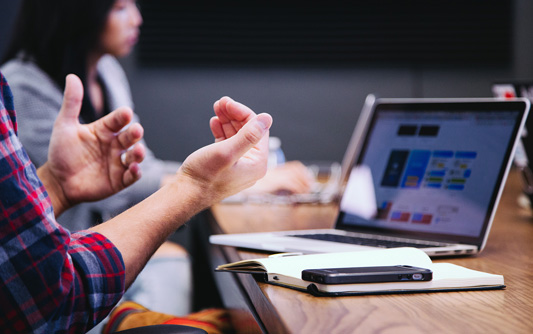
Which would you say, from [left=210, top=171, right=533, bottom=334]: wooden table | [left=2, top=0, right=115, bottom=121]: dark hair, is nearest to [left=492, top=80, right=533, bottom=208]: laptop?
[left=210, top=171, right=533, bottom=334]: wooden table

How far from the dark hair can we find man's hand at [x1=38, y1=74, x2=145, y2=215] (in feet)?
2.70

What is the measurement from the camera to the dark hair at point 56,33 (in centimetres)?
212

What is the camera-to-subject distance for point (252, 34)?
383cm

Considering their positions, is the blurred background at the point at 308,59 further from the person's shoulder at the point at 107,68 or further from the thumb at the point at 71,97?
the thumb at the point at 71,97

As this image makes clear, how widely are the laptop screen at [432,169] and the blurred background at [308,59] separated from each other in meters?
2.45

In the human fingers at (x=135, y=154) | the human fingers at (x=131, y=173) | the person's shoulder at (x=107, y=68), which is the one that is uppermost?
the person's shoulder at (x=107, y=68)

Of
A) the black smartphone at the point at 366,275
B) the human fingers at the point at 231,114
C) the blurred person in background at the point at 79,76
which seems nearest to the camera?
the black smartphone at the point at 366,275

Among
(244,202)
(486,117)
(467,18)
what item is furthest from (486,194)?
(467,18)

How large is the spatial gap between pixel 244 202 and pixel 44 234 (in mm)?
1368

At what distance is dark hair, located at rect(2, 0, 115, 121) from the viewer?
2.12m

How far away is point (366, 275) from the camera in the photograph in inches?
31.1

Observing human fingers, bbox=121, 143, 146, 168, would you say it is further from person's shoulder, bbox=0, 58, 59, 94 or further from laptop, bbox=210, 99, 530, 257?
person's shoulder, bbox=0, 58, 59, 94

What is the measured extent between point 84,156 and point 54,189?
0.10 m

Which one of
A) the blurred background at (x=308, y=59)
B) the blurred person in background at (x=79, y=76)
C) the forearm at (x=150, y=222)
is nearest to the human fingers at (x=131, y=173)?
the forearm at (x=150, y=222)
